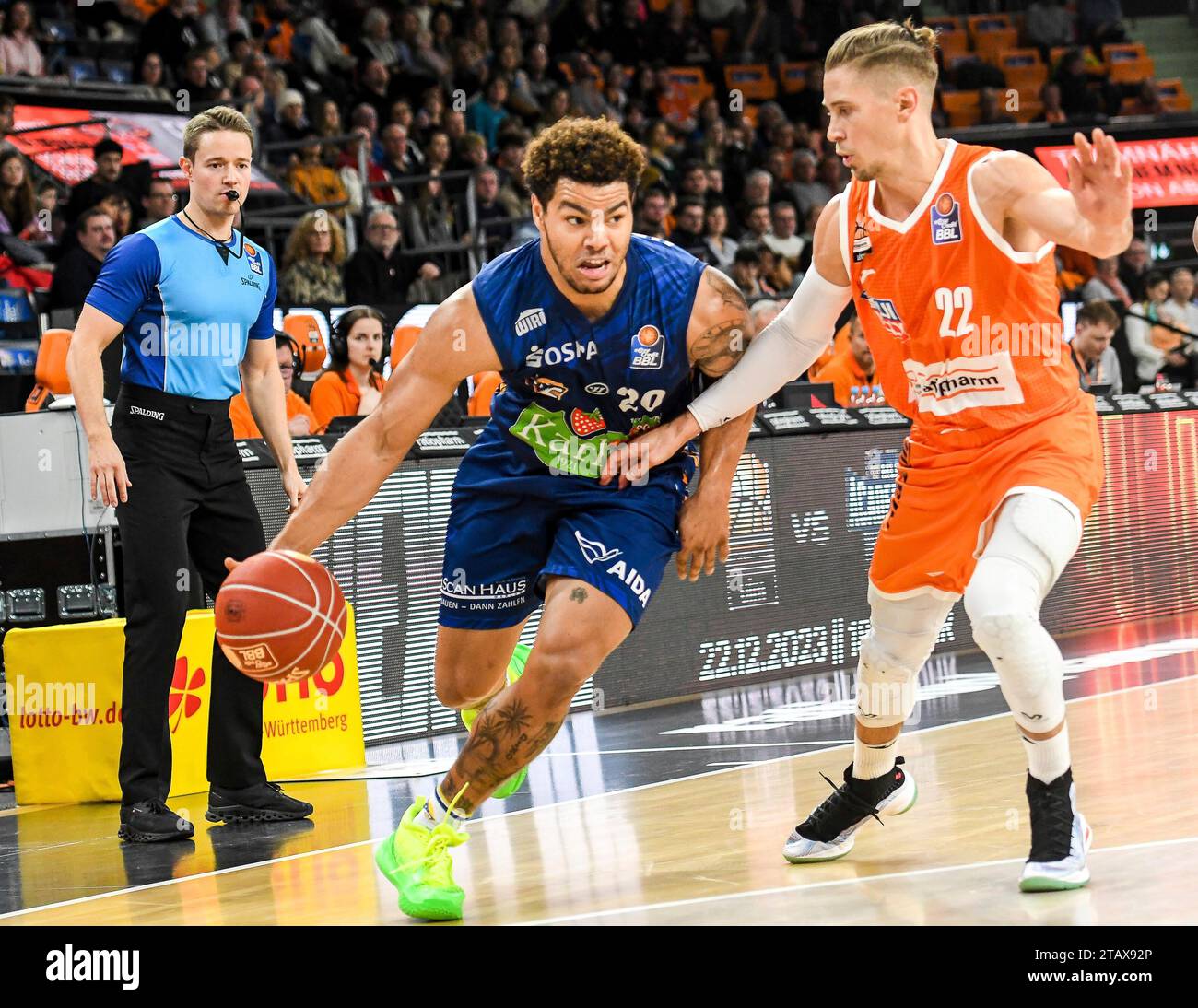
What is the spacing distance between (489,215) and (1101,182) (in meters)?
11.4

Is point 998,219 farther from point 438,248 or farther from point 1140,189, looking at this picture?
point 1140,189

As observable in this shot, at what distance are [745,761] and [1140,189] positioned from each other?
1493 centimetres

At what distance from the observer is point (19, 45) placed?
1377cm

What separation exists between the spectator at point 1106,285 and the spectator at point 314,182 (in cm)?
739

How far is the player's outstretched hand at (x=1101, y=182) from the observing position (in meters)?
3.84

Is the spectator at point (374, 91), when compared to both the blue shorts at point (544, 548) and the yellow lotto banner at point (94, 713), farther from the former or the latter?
the blue shorts at point (544, 548)

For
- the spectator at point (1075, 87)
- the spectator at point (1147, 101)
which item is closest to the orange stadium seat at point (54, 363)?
the spectator at point (1075, 87)

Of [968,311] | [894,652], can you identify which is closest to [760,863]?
[894,652]

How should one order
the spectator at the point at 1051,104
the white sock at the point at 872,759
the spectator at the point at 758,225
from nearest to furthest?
the white sock at the point at 872,759 → the spectator at the point at 758,225 → the spectator at the point at 1051,104

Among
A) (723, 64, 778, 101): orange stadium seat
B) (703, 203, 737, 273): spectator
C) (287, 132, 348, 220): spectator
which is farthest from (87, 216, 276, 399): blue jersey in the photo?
(723, 64, 778, 101): orange stadium seat

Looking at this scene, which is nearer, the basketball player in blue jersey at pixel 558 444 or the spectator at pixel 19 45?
the basketball player in blue jersey at pixel 558 444

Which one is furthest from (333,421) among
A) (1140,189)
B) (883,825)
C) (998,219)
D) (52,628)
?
(1140,189)

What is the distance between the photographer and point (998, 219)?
13.9ft

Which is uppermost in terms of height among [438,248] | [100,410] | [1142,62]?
[1142,62]
